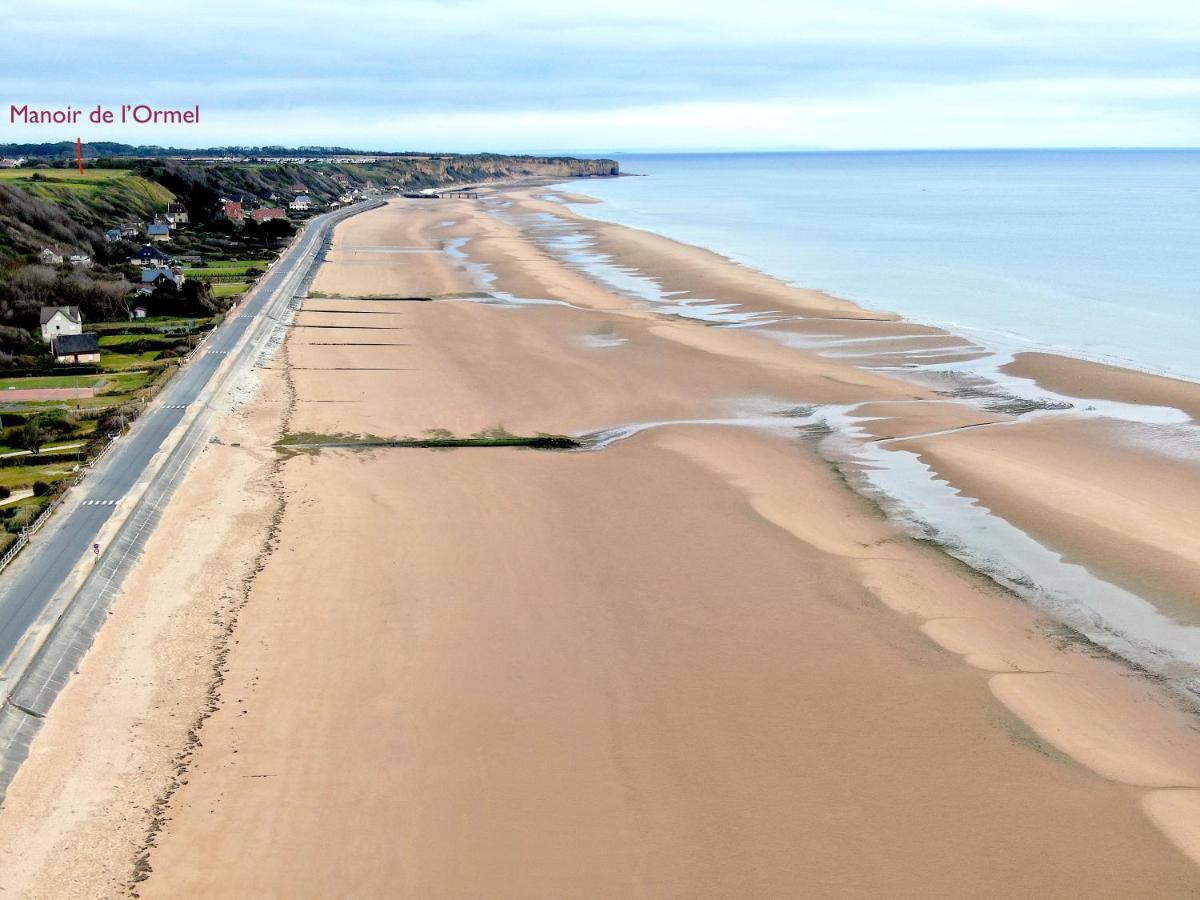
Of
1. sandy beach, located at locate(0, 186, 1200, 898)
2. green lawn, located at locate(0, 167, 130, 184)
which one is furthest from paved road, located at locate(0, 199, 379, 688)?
green lawn, located at locate(0, 167, 130, 184)

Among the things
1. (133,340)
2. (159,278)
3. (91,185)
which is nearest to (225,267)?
(159,278)

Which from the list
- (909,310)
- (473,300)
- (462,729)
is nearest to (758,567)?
(462,729)

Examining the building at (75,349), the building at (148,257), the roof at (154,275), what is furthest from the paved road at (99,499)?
the building at (148,257)

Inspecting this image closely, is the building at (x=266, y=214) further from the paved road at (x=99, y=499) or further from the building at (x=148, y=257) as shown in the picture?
the paved road at (x=99, y=499)

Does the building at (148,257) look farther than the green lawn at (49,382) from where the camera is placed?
Yes

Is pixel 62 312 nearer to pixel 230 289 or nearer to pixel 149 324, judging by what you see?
Answer: pixel 149 324

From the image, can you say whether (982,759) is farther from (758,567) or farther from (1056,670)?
(758,567)
